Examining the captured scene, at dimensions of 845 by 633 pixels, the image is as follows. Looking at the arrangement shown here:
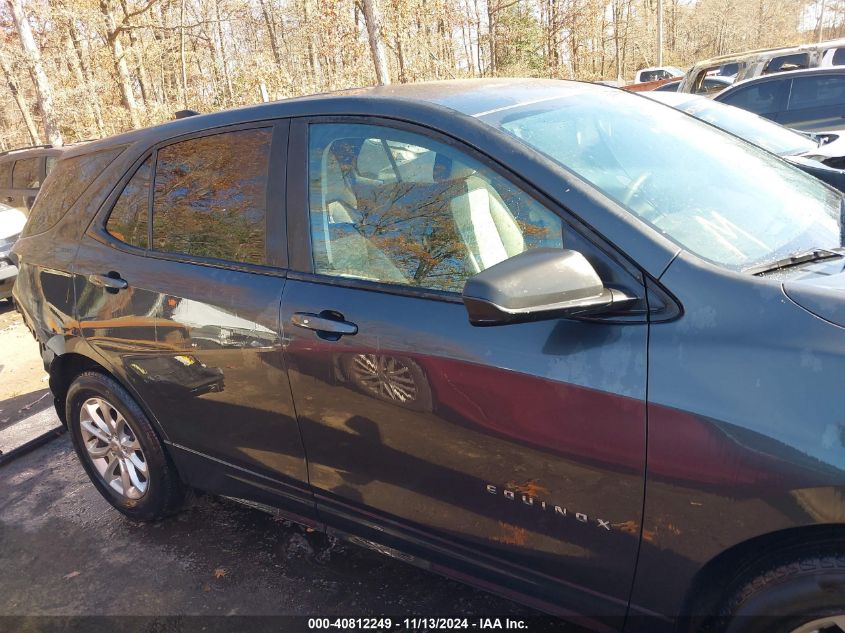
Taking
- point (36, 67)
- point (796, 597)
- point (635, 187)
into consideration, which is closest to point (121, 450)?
point (635, 187)

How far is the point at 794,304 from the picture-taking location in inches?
58.8

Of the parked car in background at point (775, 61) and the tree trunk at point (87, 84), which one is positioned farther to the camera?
the tree trunk at point (87, 84)

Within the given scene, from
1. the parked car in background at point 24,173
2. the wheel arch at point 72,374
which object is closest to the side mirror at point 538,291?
the wheel arch at point 72,374

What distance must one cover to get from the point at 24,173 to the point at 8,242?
2.31 metres

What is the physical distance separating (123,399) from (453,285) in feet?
5.83

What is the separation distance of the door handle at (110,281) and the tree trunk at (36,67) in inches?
463

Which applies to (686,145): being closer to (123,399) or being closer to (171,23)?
(123,399)

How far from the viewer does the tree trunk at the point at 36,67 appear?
12.6 meters

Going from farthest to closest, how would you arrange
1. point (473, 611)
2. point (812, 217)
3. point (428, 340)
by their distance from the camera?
point (473, 611) < point (812, 217) < point (428, 340)

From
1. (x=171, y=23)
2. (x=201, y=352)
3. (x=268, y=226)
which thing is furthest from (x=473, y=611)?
(x=171, y=23)

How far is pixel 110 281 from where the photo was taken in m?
2.80

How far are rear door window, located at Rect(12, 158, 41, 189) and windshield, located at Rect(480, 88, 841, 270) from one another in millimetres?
8814

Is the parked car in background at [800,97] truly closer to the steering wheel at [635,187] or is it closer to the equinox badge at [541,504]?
the steering wheel at [635,187]

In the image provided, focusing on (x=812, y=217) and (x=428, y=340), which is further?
(x=812, y=217)
